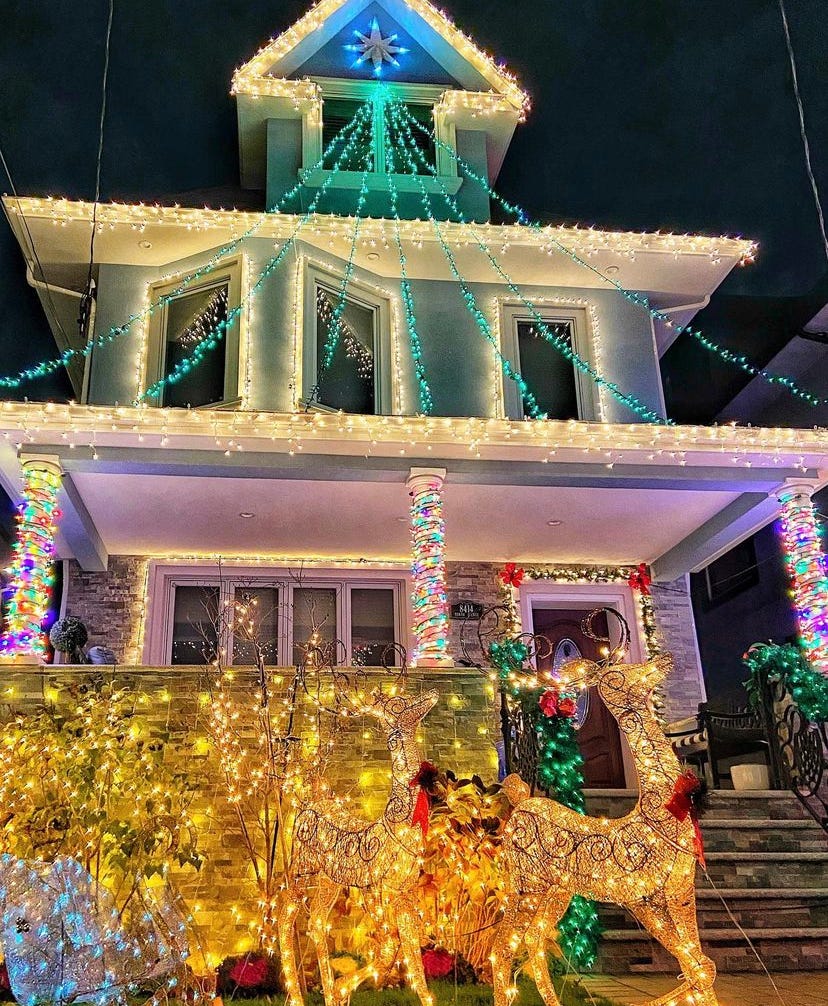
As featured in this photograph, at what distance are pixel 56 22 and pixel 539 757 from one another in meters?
8.98

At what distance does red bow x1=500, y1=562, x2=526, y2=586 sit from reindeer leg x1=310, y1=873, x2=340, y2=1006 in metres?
5.89

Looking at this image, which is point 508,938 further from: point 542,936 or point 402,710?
point 402,710

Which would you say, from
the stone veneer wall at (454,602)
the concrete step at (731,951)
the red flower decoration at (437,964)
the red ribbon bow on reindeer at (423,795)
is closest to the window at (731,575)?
the stone veneer wall at (454,602)

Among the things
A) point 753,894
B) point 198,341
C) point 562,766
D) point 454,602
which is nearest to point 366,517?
point 454,602

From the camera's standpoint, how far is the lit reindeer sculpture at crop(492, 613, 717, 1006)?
139 inches

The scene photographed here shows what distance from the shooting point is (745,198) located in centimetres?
1112

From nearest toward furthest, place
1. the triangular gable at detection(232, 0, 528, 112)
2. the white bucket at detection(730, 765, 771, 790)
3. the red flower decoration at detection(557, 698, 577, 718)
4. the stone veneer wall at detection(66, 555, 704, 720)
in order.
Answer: the red flower decoration at detection(557, 698, 577, 718) < the white bucket at detection(730, 765, 771, 790) < the stone veneer wall at detection(66, 555, 704, 720) < the triangular gable at detection(232, 0, 528, 112)

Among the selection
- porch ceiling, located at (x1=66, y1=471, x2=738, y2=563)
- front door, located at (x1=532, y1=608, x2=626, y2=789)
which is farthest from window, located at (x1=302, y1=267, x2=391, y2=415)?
front door, located at (x1=532, y1=608, x2=626, y2=789)

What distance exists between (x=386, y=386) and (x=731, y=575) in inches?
317

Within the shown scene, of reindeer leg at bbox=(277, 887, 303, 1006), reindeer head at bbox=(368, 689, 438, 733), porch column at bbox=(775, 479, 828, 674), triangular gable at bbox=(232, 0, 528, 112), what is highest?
triangular gable at bbox=(232, 0, 528, 112)

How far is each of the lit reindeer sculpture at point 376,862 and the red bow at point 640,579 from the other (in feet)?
Answer: 21.0

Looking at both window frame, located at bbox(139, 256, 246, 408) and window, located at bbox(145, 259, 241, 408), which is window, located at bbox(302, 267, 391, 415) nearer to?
window frame, located at bbox(139, 256, 246, 408)

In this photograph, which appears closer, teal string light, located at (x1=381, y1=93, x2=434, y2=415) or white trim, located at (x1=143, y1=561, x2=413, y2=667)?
white trim, located at (x1=143, y1=561, x2=413, y2=667)

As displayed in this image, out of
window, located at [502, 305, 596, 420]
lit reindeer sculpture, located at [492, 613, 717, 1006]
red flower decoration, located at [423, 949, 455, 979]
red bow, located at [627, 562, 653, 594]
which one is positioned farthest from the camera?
red bow, located at [627, 562, 653, 594]
